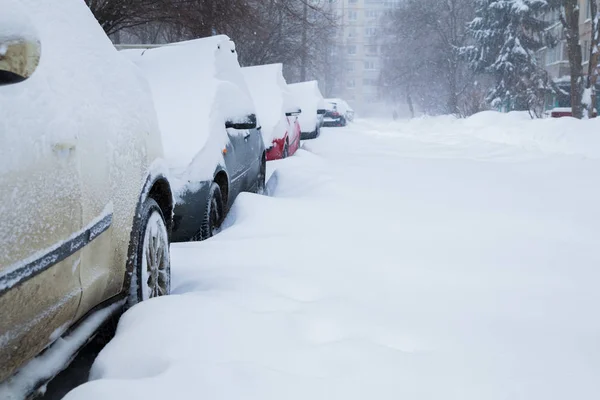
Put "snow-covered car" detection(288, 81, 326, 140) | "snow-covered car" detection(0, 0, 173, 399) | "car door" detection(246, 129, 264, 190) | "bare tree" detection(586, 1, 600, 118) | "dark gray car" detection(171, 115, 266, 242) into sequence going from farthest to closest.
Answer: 1. "bare tree" detection(586, 1, 600, 118)
2. "snow-covered car" detection(288, 81, 326, 140)
3. "car door" detection(246, 129, 264, 190)
4. "dark gray car" detection(171, 115, 266, 242)
5. "snow-covered car" detection(0, 0, 173, 399)

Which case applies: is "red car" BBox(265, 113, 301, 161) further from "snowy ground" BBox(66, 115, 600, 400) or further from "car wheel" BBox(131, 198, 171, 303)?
"car wheel" BBox(131, 198, 171, 303)

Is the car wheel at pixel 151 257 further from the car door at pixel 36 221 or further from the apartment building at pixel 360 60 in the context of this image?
the apartment building at pixel 360 60

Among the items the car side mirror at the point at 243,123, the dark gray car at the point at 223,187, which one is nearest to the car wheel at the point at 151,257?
the dark gray car at the point at 223,187

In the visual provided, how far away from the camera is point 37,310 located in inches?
64.2

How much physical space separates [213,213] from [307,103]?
527 inches

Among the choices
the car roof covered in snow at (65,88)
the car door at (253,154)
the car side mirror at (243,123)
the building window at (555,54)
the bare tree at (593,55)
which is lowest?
the car door at (253,154)

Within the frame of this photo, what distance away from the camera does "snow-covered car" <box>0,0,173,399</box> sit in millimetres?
1489

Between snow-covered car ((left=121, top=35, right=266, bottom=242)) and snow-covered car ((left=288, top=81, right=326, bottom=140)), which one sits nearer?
snow-covered car ((left=121, top=35, right=266, bottom=242))

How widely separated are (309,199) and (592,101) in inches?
639

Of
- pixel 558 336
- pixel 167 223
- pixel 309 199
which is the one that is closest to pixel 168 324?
pixel 167 223

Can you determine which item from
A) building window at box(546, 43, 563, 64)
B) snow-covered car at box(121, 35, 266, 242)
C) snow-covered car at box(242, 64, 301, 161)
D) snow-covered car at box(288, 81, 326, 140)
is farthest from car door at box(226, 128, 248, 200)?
building window at box(546, 43, 563, 64)

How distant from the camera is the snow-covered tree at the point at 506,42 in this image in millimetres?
31572

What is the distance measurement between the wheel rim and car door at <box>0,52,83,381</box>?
29.8 inches

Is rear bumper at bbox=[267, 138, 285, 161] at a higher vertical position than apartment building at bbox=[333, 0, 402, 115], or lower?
lower
